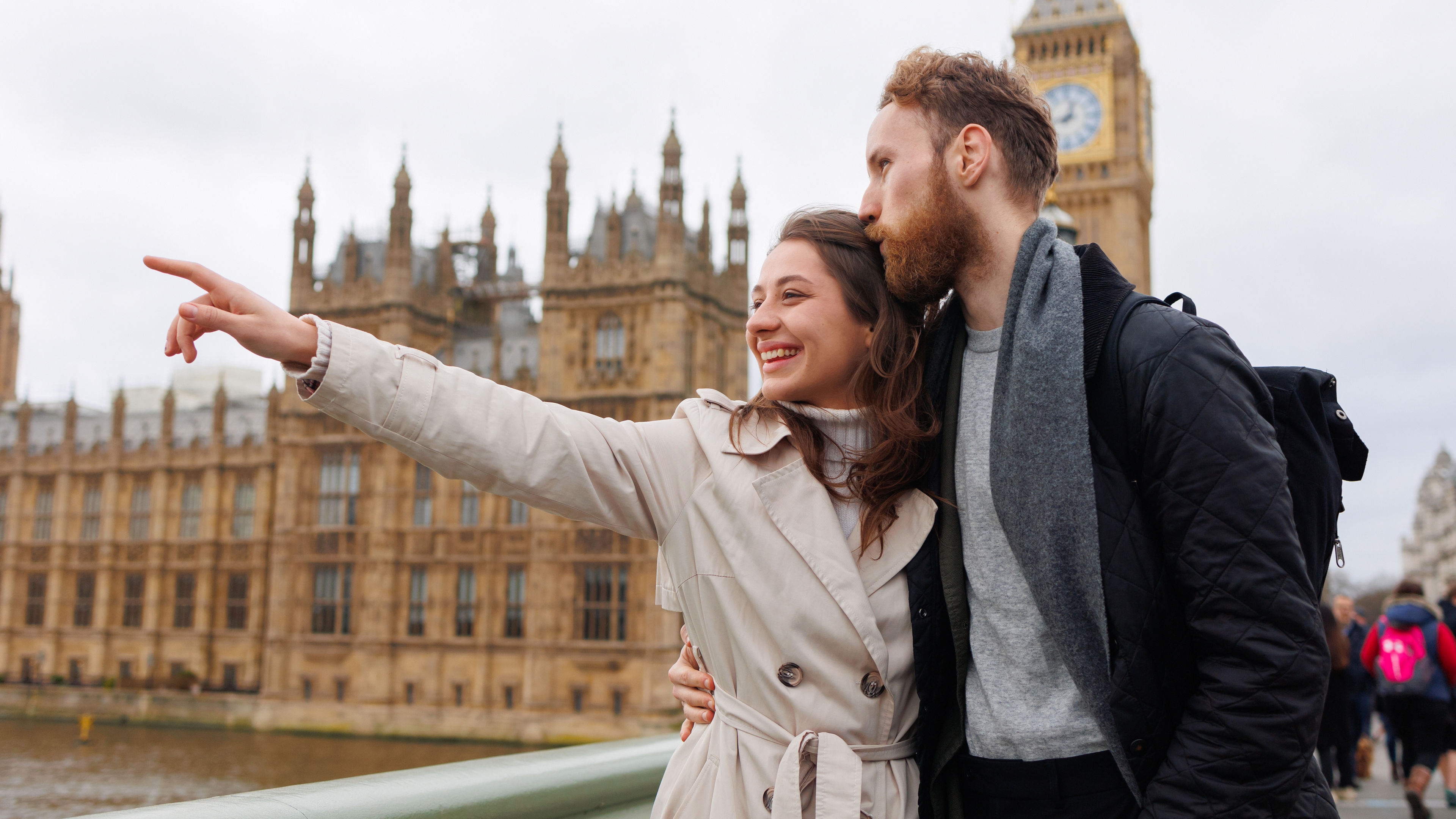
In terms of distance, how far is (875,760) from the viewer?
180 cm

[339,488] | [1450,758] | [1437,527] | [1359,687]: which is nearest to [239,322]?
[1450,758]

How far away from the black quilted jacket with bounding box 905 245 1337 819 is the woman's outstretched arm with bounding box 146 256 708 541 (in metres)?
0.57

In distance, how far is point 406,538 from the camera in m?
27.6

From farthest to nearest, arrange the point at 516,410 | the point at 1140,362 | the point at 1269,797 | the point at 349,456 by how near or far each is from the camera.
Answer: the point at 349,456 → the point at 516,410 → the point at 1140,362 → the point at 1269,797

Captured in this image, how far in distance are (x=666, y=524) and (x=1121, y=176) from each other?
35.9 m

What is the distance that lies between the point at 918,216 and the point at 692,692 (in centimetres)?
96

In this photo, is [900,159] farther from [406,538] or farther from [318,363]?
[406,538]

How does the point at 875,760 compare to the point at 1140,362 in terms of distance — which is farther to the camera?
the point at 875,760

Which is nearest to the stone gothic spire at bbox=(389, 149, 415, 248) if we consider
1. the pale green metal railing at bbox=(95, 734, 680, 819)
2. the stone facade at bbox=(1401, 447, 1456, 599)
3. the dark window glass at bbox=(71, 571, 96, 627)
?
the dark window glass at bbox=(71, 571, 96, 627)

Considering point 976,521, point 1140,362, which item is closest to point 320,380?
point 976,521

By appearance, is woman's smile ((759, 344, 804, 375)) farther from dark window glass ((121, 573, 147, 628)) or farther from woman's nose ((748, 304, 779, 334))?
dark window glass ((121, 573, 147, 628))

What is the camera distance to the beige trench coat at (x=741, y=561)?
5.54 feet

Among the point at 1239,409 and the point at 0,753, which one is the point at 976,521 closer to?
the point at 1239,409

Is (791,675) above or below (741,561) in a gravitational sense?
below
